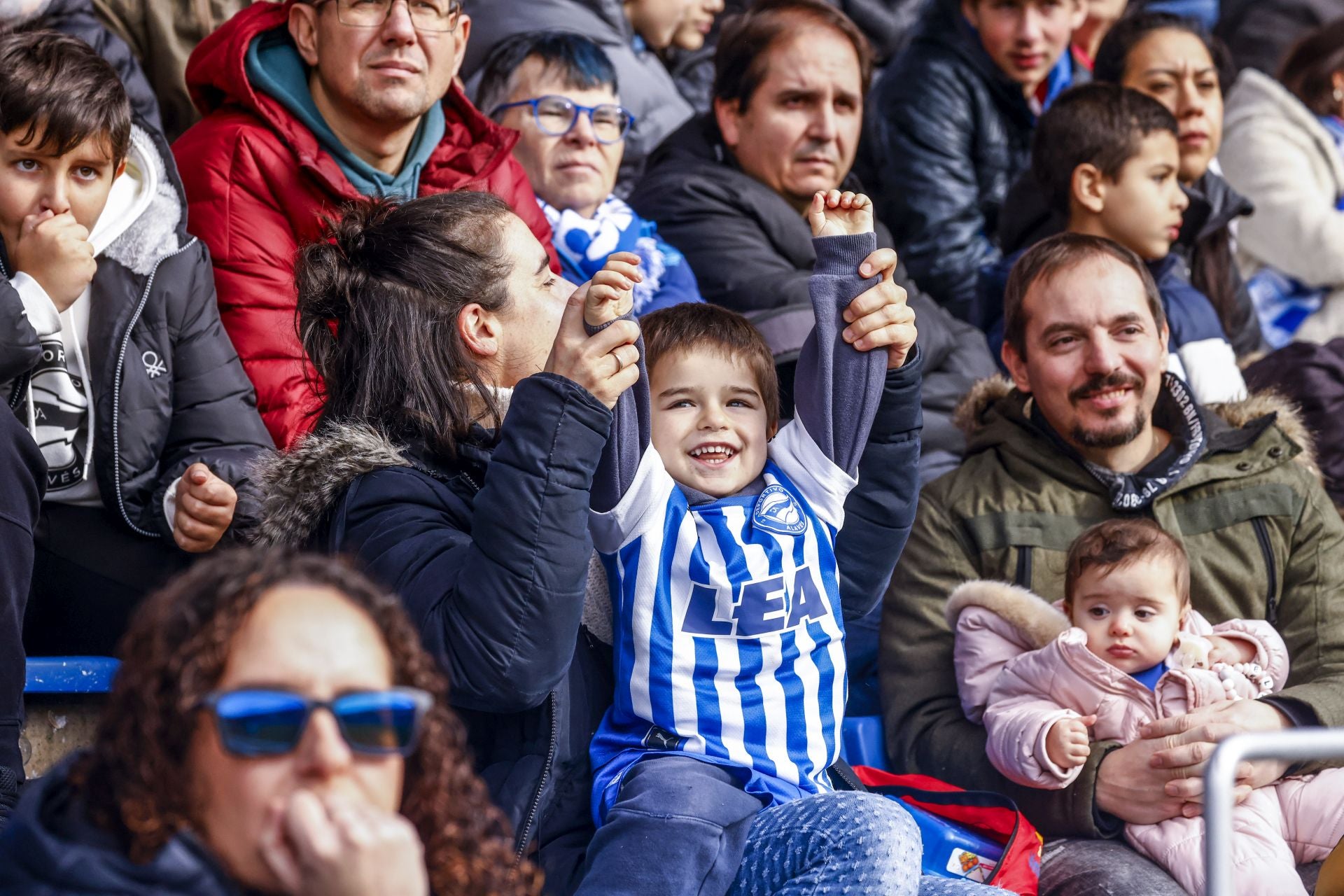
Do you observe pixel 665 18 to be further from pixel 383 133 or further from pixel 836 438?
pixel 836 438

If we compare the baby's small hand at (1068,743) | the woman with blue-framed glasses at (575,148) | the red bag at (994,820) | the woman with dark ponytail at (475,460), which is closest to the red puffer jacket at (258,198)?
the woman with blue-framed glasses at (575,148)

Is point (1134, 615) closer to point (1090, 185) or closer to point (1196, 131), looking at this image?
point (1090, 185)

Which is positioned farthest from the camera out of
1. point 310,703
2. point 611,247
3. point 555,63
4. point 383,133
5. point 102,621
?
point 555,63

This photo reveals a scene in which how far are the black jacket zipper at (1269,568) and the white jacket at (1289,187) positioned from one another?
2250 millimetres

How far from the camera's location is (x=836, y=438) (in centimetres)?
268

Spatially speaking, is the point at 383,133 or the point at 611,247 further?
the point at 611,247

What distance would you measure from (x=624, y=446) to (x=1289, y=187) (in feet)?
12.8

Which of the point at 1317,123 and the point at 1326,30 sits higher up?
the point at 1326,30

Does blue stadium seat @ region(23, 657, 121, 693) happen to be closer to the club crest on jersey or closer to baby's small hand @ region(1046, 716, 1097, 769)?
the club crest on jersey

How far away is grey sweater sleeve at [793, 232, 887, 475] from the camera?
8.64 feet

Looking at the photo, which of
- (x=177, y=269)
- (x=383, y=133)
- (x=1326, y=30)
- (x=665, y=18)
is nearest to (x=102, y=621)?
(x=177, y=269)

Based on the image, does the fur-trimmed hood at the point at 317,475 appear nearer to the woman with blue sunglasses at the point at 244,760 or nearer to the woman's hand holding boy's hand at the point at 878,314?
the woman's hand holding boy's hand at the point at 878,314

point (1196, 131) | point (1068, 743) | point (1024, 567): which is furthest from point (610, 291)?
point (1196, 131)

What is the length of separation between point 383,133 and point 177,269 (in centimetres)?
75
